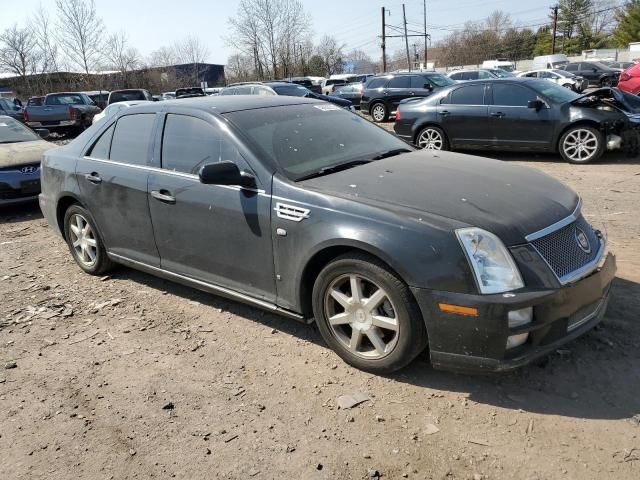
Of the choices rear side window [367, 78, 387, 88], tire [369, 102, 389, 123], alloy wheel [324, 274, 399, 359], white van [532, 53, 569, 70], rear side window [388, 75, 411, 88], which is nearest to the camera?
alloy wheel [324, 274, 399, 359]

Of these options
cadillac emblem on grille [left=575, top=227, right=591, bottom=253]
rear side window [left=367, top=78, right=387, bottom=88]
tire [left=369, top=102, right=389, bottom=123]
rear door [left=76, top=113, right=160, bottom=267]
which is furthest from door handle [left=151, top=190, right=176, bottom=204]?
rear side window [left=367, top=78, right=387, bottom=88]

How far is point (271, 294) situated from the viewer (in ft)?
11.6

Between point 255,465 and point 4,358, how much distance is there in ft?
7.62

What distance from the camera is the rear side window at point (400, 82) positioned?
17.4m

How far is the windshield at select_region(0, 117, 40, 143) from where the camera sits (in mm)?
8906

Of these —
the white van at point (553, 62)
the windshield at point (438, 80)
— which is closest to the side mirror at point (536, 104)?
the windshield at point (438, 80)

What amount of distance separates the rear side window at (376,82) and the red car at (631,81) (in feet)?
23.3

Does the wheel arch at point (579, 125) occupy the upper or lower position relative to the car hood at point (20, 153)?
lower

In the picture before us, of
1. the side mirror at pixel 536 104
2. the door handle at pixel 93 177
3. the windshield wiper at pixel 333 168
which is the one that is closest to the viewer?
the windshield wiper at pixel 333 168

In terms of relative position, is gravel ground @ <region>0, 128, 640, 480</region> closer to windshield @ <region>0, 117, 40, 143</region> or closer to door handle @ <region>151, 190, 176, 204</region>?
door handle @ <region>151, 190, 176, 204</region>

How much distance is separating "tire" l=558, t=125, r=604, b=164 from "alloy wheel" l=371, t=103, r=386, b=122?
9.08 meters

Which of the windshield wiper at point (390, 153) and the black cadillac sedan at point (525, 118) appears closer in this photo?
the windshield wiper at point (390, 153)

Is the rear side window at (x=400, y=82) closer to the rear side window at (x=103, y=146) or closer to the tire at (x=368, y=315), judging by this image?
the rear side window at (x=103, y=146)

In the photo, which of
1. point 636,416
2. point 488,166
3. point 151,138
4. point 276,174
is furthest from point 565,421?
point 151,138
